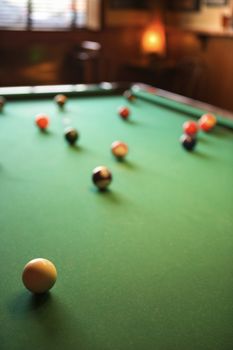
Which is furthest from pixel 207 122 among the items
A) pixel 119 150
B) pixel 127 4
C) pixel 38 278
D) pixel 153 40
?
pixel 127 4

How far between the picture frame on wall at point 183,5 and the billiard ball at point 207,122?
3.17m

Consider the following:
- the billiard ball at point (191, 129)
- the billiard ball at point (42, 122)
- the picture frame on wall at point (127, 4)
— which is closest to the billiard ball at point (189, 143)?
the billiard ball at point (191, 129)

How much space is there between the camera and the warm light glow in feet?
17.9

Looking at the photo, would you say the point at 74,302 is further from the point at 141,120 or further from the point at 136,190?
the point at 141,120

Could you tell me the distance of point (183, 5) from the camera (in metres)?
5.31

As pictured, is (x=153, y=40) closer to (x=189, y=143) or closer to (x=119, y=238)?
(x=189, y=143)

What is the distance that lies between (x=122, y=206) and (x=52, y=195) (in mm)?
291

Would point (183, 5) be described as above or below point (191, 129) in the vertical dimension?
above

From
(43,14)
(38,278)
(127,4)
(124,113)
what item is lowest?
(124,113)

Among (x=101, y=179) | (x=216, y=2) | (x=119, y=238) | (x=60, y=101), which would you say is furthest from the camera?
(x=216, y=2)

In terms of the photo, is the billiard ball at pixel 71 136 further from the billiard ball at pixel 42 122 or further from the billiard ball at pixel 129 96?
the billiard ball at pixel 129 96

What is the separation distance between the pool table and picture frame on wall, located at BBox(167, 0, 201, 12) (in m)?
3.16

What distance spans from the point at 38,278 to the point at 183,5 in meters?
5.12

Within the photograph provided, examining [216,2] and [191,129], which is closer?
[191,129]
